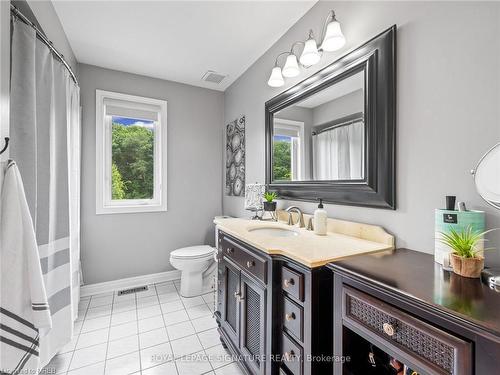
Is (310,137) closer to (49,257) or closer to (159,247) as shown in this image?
(49,257)

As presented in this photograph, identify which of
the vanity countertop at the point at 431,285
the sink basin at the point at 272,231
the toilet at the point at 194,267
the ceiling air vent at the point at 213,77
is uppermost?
the ceiling air vent at the point at 213,77

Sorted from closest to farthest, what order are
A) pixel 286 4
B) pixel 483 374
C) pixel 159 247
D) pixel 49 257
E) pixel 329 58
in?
pixel 483 374
pixel 49 257
pixel 329 58
pixel 286 4
pixel 159 247

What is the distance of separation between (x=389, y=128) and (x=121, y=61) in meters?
2.58

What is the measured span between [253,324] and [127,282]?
1994mm

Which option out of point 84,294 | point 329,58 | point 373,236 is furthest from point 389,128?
point 84,294

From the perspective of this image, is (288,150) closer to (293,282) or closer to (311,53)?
(311,53)

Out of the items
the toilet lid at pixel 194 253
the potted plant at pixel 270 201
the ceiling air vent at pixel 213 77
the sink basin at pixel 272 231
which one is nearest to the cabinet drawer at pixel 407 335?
the sink basin at pixel 272 231

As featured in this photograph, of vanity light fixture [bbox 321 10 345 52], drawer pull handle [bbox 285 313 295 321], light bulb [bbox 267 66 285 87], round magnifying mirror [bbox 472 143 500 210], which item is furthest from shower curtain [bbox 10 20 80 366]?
round magnifying mirror [bbox 472 143 500 210]

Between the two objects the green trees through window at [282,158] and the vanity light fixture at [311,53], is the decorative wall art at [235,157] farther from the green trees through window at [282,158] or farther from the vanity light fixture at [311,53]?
the vanity light fixture at [311,53]

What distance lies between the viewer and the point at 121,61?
8.09 feet

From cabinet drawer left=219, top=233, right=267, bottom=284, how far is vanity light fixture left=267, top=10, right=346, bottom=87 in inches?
49.8

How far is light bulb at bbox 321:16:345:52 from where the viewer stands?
1370 millimetres

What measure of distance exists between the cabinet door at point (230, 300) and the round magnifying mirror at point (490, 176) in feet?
3.93

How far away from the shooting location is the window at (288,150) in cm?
183
